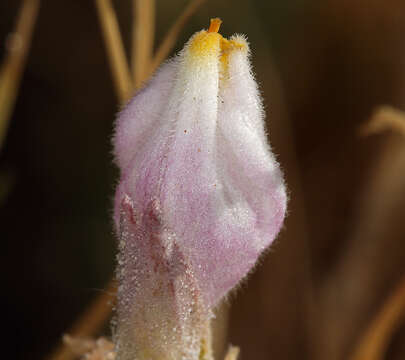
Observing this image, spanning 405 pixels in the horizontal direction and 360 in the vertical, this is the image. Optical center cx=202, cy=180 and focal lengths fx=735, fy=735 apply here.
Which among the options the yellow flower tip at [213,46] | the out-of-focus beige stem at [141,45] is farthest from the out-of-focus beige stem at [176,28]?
the yellow flower tip at [213,46]

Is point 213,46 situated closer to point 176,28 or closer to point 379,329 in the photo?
point 176,28

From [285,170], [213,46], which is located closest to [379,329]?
[285,170]

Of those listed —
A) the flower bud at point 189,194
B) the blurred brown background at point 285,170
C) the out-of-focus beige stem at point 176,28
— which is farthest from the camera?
the blurred brown background at point 285,170

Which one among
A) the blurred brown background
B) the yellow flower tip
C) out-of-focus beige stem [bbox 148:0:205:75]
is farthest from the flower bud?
the blurred brown background

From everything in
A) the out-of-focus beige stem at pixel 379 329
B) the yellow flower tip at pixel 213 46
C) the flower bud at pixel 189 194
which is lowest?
the out-of-focus beige stem at pixel 379 329

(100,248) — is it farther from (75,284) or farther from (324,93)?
(324,93)

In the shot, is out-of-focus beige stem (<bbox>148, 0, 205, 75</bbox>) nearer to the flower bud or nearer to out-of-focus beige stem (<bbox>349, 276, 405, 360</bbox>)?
the flower bud

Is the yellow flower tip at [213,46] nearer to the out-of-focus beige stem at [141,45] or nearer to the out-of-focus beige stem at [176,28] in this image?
the out-of-focus beige stem at [176,28]
